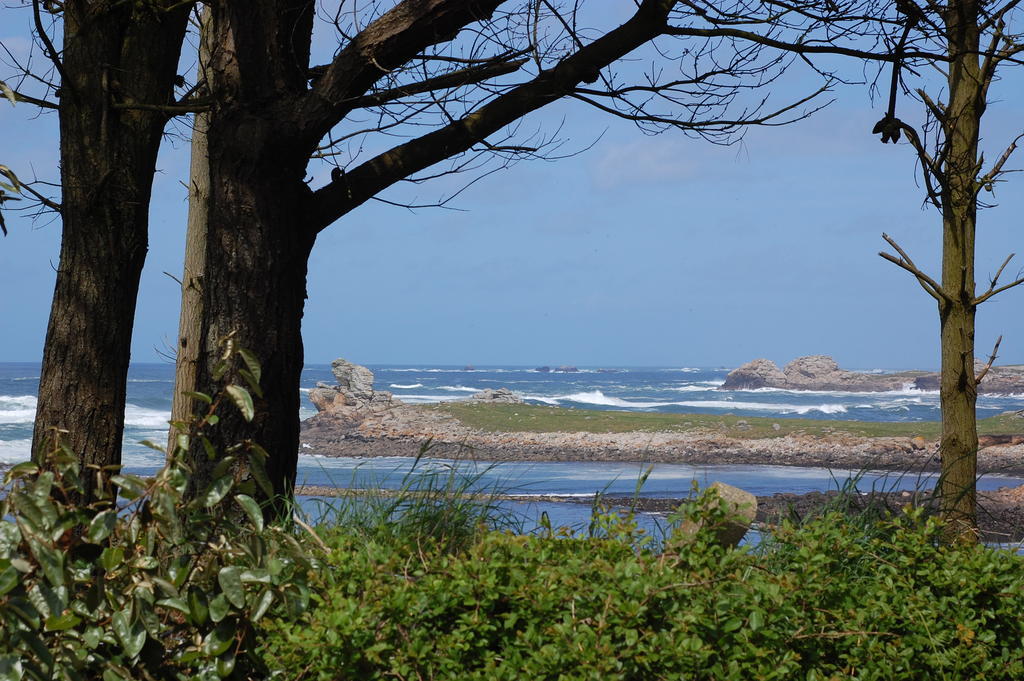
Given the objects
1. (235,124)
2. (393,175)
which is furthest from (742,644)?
(235,124)

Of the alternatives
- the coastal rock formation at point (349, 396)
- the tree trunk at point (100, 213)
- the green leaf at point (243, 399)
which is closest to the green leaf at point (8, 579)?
the green leaf at point (243, 399)

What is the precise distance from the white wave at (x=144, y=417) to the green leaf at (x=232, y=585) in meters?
26.9

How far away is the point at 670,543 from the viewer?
288 cm

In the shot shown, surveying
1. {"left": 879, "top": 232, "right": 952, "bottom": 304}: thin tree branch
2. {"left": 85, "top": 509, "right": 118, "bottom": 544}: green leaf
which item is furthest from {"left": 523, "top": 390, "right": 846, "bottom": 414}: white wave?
{"left": 85, "top": 509, "right": 118, "bottom": 544}: green leaf

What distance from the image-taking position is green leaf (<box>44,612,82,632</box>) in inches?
93.7

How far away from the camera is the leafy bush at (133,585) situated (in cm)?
239

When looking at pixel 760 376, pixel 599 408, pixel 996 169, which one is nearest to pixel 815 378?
pixel 760 376

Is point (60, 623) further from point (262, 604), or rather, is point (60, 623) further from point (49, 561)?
point (262, 604)

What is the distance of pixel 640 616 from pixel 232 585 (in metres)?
1.15

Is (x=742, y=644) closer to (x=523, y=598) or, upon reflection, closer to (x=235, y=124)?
(x=523, y=598)

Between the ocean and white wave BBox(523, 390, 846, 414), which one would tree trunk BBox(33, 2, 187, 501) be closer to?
the ocean

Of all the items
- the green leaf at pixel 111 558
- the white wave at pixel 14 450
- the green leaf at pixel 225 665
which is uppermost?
the green leaf at pixel 111 558

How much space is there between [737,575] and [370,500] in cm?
145

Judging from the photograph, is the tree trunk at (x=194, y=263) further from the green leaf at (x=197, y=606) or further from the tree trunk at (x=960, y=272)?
the tree trunk at (x=960, y=272)
